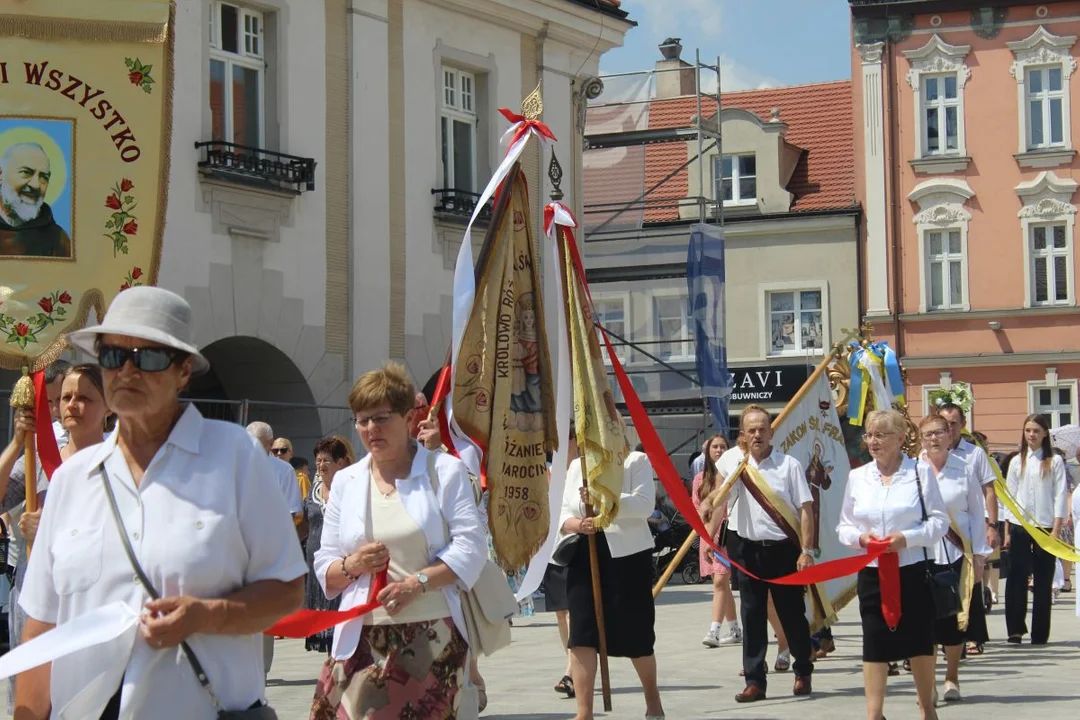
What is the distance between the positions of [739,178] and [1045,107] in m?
7.46

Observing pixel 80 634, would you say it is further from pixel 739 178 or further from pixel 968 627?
pixel 739 178

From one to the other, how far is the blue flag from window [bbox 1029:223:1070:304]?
15.1 metres

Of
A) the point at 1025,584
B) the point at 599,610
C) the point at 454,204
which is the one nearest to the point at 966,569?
the point at 599,610

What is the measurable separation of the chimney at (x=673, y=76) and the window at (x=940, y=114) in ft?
26.6

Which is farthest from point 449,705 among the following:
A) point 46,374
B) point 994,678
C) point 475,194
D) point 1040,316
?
point 1040,316

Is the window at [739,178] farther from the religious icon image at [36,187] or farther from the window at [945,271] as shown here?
the religious icon image at [36,187]

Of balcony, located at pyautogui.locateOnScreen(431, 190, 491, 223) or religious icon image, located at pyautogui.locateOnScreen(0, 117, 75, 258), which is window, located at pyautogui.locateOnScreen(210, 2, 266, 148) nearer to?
balcony, located at pyautogui.locateOnScreen(431, 190, 491, 223)

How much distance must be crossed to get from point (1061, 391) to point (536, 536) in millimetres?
34634

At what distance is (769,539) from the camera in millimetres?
12711

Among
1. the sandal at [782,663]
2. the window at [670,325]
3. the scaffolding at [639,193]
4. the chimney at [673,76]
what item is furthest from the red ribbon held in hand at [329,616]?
the chimney at [673,76]

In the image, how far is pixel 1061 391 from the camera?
4241 cm

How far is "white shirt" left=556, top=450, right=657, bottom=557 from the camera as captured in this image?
1080 cm

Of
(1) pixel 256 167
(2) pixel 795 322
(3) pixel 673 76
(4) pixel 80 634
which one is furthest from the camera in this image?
(3) pixel 673 76

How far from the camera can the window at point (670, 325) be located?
117 ft
